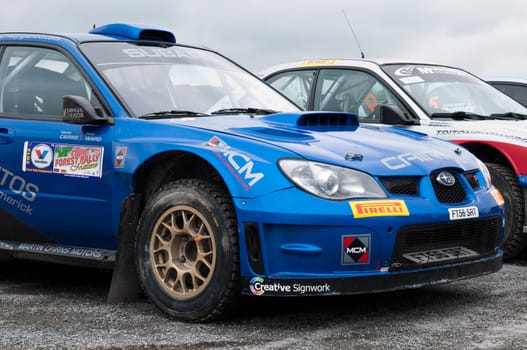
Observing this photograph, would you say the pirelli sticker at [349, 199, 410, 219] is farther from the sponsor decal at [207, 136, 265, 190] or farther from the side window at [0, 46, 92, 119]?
the side window at [0, 46, 92, 119]

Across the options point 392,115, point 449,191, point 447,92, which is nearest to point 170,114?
point 449,191

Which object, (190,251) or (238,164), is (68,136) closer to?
(190,251)

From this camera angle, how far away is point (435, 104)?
7852 mm

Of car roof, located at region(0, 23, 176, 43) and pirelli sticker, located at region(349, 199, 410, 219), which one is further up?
car roof, located at region(0, 23, 176, 43)

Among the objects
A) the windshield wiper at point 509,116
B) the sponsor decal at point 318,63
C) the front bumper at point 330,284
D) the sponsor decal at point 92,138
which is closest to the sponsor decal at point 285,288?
the front bumper at point 330,284

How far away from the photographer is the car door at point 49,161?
538 cm

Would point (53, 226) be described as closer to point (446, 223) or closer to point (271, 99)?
point (271, 99)

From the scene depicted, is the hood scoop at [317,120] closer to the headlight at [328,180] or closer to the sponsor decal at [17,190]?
the headlight at [328,180]

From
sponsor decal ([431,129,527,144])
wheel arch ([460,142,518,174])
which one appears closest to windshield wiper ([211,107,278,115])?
sponsor decal ([431,129,527,144])

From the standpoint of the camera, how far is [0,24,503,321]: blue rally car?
4.64m

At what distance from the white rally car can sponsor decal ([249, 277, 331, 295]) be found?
9.12 feet

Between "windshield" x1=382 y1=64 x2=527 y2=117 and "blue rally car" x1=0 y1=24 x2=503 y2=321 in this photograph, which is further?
"windshield" x1=382 y1=64 x2=527 y2=117

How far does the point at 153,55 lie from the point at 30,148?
0.97m

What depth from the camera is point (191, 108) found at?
5699 mm
